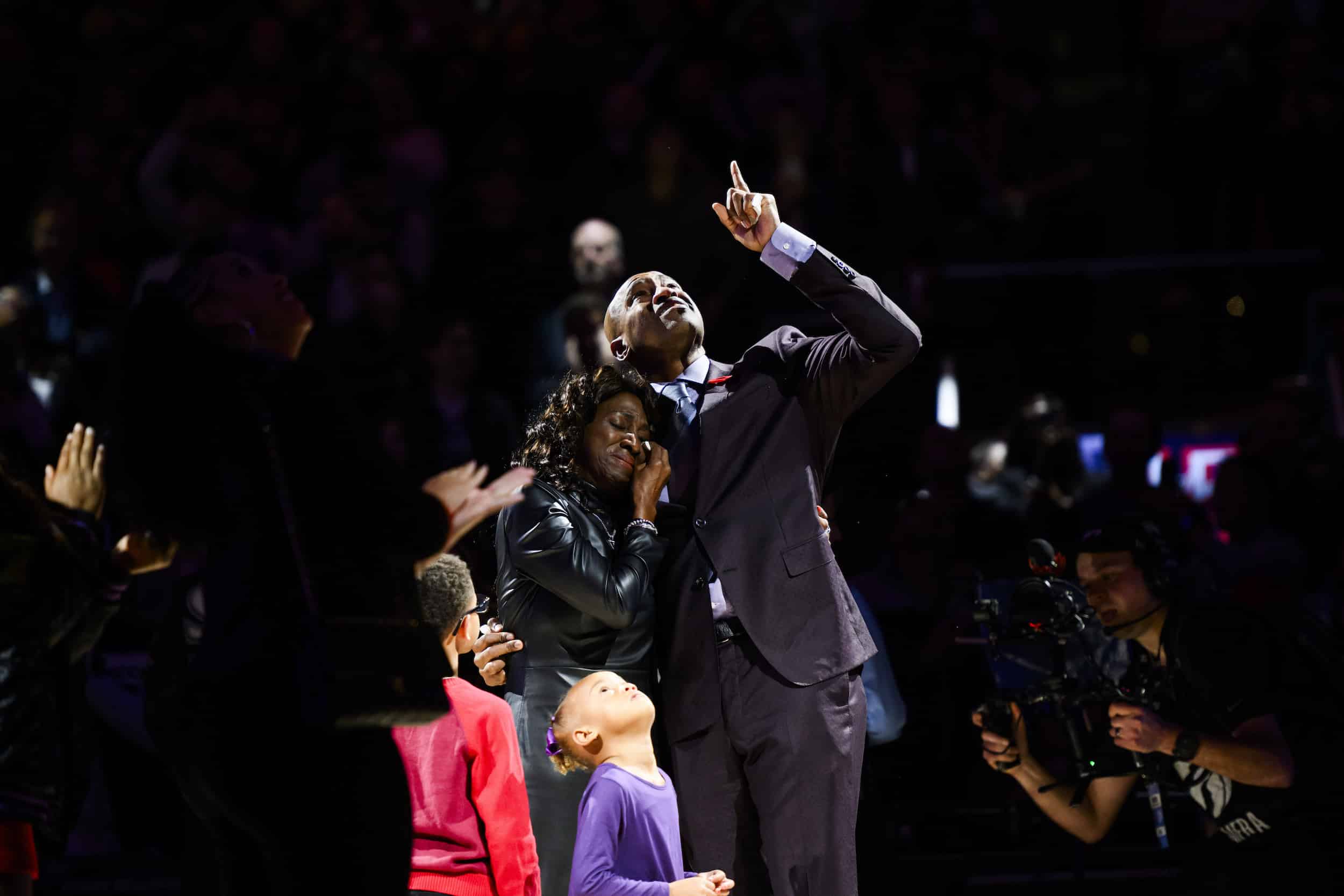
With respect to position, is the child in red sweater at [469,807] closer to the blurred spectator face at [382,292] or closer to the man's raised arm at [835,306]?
the man's raised arm at [835,306]

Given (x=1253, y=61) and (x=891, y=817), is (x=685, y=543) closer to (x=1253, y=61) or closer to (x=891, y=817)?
(x=891, y=817)

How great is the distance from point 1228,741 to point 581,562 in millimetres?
1772

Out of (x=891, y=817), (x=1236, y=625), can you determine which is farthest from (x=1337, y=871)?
(x=891, y=817)

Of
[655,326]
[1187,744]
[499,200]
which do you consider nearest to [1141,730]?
[1187,744]

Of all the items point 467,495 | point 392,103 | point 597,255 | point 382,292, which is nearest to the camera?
point 467,495

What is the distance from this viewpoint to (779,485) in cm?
347

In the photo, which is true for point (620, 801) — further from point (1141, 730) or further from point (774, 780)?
point (1141, 730)

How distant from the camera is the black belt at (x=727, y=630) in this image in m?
3.45

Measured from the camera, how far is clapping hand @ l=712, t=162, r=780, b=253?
11.2ft

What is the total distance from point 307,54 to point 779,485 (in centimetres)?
523

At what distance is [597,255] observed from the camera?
5750 millimetres

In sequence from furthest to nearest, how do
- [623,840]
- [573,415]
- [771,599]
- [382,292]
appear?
[382,292], [573,415], [771,599], [623,840]

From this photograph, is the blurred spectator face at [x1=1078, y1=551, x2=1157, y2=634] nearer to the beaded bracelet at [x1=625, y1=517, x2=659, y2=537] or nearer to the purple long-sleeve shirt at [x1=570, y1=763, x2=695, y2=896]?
the beaded bracelet at [x1=625, y1=517, x2=659, y2=537]

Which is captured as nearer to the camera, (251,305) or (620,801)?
(251,305)
